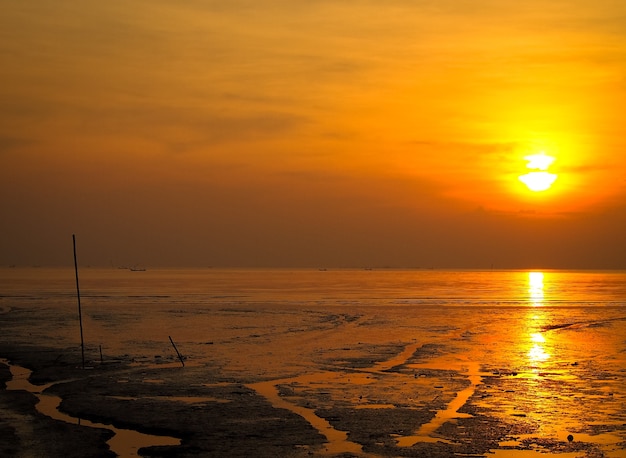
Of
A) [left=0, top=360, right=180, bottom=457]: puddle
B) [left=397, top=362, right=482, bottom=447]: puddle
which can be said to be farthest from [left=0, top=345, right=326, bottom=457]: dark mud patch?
[left=397, top=362, right=482, bottom=447]: puddle

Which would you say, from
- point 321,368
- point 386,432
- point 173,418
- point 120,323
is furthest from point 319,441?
point 120,323

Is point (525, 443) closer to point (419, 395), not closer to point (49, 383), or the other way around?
point (419, 395)

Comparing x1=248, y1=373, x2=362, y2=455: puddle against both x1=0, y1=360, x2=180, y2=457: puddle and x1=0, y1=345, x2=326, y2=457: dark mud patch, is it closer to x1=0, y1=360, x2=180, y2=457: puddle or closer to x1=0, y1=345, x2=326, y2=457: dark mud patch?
x1=0, y1=345, x2=326, y2=457: dark mud patch

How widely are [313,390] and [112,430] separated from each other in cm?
668

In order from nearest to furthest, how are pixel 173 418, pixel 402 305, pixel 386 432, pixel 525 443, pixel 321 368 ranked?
pixel 525 443 < pixel 386 432 < pixel 173 418 < pixel 321 368 < pixel 402 305

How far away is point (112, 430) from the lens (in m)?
16.4

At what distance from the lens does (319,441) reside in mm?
15406

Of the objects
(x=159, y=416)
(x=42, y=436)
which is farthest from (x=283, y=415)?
(x=42, y=436)

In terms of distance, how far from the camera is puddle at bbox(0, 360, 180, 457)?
49.2 ft

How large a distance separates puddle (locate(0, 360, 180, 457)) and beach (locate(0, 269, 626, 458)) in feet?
0.19

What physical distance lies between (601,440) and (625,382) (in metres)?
8.13

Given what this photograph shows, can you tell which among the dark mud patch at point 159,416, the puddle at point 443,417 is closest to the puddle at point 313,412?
the dark mud patch at point 159,416

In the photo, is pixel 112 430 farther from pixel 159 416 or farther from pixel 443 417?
pixel 443 417

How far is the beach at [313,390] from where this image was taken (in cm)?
1528
